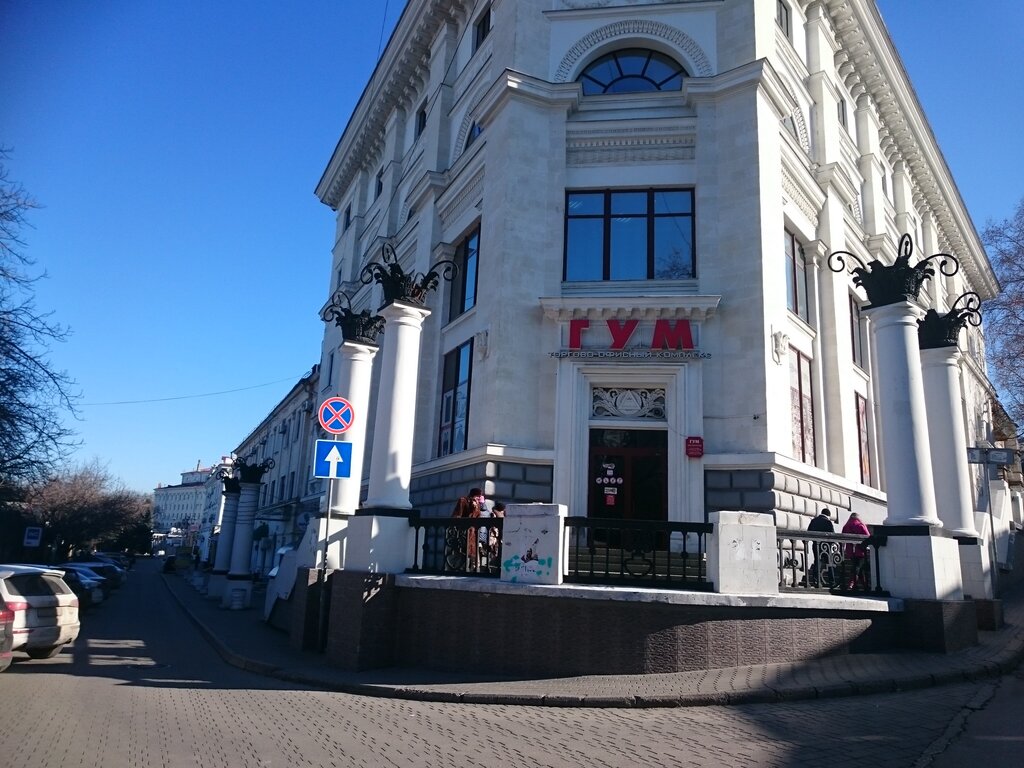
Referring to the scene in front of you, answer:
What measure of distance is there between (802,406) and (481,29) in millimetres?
14878

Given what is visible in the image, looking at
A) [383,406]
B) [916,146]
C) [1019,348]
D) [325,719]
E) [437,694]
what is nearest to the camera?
[325,719]

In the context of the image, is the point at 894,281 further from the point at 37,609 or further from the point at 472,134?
the point at 37,609

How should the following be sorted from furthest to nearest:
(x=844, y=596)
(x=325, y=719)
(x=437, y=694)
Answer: (x=844, y=596), (x=437, y=694), (x=325, y=719)

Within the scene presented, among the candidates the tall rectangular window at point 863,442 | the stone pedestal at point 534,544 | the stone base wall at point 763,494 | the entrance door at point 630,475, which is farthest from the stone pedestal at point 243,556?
the tall rectangular window at point 863,442

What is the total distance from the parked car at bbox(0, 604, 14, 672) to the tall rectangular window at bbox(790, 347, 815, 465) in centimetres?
1518

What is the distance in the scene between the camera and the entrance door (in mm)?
15562

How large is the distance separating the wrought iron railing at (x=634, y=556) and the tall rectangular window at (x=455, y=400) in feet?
27.2

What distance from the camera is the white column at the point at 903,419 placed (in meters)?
10.5

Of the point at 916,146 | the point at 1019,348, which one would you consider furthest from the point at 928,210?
the point at 1019,348

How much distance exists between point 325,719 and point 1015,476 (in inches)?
1301

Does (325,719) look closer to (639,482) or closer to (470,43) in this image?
(639,482)

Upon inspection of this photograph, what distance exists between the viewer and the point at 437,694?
8.52 m

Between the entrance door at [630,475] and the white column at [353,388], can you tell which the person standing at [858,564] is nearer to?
the entrance door at [630,475]

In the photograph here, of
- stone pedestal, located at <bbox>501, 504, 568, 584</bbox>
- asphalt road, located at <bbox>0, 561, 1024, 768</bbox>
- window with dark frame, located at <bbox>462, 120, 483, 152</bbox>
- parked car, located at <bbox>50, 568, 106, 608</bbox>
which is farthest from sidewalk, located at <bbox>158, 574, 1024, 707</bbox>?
parked car, located at <bbox>50, 568, 106, 608</bbox>
